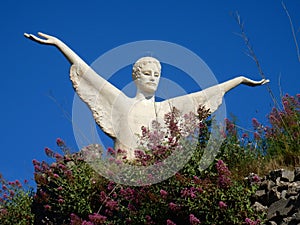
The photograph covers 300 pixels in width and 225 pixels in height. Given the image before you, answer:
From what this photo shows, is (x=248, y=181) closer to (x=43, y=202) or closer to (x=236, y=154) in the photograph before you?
(x=236, y=154)

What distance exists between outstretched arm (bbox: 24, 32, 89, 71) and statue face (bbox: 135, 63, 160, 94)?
905 millimetres

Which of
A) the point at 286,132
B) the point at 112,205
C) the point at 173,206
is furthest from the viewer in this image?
the point at 286,132

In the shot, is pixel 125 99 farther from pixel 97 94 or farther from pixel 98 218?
pixel 98 218

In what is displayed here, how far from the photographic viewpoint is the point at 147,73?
36.3 ft

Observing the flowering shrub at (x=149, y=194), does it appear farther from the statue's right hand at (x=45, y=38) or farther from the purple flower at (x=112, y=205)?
the statue's right hand at (x=45, y=38)

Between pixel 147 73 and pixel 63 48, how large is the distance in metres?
1.41

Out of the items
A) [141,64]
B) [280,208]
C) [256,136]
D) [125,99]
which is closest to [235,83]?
[141,64]

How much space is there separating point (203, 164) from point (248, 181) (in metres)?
0.54

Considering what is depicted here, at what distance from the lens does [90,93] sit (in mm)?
10945

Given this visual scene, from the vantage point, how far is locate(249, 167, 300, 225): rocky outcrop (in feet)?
21.1

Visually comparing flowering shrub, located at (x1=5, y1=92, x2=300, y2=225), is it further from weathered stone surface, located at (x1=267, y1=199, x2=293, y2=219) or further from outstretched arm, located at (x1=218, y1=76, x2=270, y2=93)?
outstretched arm, located at (x1=218, y1=76, x2=270, y2=93)

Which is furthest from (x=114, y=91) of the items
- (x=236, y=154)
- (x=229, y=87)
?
(x=236, y=154)

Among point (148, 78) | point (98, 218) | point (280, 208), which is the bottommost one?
point (280, 208)

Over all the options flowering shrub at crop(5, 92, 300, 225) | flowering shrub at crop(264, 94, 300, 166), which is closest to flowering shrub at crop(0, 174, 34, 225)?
flowering shrub at crop(5, 92, 300, 225)
